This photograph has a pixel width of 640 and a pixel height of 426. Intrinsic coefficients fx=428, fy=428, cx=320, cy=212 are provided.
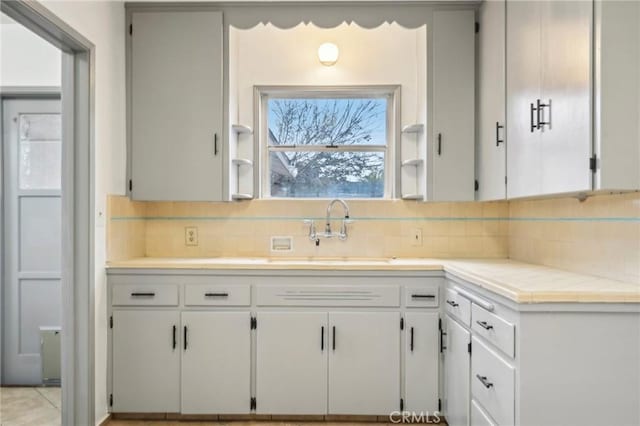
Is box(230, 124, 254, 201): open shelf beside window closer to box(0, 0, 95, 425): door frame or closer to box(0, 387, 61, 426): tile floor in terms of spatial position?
box(0, 0, 95, 425): door frame

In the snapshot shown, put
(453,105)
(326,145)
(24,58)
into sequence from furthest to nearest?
1. (326,145)
2. (24,58)
3. (453,105)

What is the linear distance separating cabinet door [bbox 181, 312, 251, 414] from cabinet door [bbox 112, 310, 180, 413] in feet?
0.22

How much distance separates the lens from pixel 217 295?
254 centimetres

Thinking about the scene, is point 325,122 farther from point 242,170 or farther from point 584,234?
point 584,234

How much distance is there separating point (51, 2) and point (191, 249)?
67.7 inches

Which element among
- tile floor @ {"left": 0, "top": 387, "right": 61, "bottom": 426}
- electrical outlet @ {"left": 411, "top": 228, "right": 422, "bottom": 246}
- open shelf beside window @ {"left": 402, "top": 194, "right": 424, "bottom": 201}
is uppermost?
open shelf beside window @ {"left": 402, "top": 194, "right": 424, "bottom": 201}

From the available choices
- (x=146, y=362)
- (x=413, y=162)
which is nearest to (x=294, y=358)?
(x=146, y=362)

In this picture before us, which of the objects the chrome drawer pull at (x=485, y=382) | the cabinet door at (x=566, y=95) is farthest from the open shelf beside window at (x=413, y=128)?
the chrome drawer pull at (x=485, y=382)

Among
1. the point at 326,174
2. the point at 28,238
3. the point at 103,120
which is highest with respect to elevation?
the point at 103,120

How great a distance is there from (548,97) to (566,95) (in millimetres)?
144

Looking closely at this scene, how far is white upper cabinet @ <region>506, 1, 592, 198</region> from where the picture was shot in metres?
1.64

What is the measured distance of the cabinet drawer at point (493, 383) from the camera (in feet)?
5.44

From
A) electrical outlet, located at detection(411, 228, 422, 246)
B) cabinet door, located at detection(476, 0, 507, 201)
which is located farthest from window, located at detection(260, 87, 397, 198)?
cabinet door, located at detection(476, 0, 507, 201)

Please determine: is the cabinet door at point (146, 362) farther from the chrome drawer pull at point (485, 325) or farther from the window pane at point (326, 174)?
the chrome drawer pull at point (485, 325)
